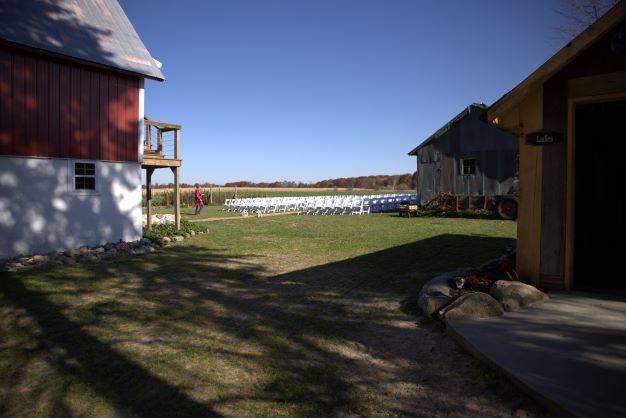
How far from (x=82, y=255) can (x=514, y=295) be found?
10.1 metres

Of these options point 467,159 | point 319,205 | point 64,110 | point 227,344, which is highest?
point 64,110

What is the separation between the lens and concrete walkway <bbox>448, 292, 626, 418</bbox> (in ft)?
10.1

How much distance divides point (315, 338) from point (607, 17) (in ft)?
17.2

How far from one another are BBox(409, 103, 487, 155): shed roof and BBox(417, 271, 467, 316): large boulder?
18.4 meters

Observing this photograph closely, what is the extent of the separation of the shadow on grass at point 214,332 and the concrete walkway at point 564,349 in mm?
639

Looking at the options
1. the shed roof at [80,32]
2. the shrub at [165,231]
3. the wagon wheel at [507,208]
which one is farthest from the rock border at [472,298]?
the wagon wheel at [507,208]

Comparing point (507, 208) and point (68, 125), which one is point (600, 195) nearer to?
point (68, 125)

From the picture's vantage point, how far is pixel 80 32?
1228 cm

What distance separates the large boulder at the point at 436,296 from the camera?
5.50 m

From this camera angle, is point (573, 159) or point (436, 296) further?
point (573, 159)

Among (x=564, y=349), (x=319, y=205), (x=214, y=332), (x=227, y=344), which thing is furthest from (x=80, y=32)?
(x=319, y=205)

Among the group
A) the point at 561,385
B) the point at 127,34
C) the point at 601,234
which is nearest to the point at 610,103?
the point at 601,234

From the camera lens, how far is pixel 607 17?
5098 mm

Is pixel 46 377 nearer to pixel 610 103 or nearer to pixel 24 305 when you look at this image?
pixel 24 305
